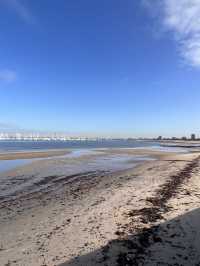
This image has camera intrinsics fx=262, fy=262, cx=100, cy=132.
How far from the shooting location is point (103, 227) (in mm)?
6961

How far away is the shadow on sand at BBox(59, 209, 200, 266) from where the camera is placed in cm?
509

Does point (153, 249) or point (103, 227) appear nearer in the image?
point (153, 249)

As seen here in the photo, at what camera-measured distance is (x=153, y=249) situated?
555 cm

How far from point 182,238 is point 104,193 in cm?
563

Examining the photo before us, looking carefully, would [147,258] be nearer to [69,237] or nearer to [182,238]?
[182,238]

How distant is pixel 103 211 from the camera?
333 inches

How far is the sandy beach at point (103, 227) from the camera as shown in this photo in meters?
5.32

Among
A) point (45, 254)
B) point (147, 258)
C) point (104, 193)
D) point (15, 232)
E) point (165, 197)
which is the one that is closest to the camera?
point (147, 258)

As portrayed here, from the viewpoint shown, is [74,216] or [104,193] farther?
[104,193]

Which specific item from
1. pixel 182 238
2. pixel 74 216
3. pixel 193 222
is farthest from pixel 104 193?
pixel 182 238

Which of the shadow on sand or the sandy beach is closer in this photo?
the shadow on sand

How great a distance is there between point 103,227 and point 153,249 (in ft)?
5.75

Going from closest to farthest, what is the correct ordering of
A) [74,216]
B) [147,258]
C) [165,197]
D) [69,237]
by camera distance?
[147,258] → [69,237] → [74,216] → [165,197]

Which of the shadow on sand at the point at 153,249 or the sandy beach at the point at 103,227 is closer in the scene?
the shadow on sand at the point at 153,249
